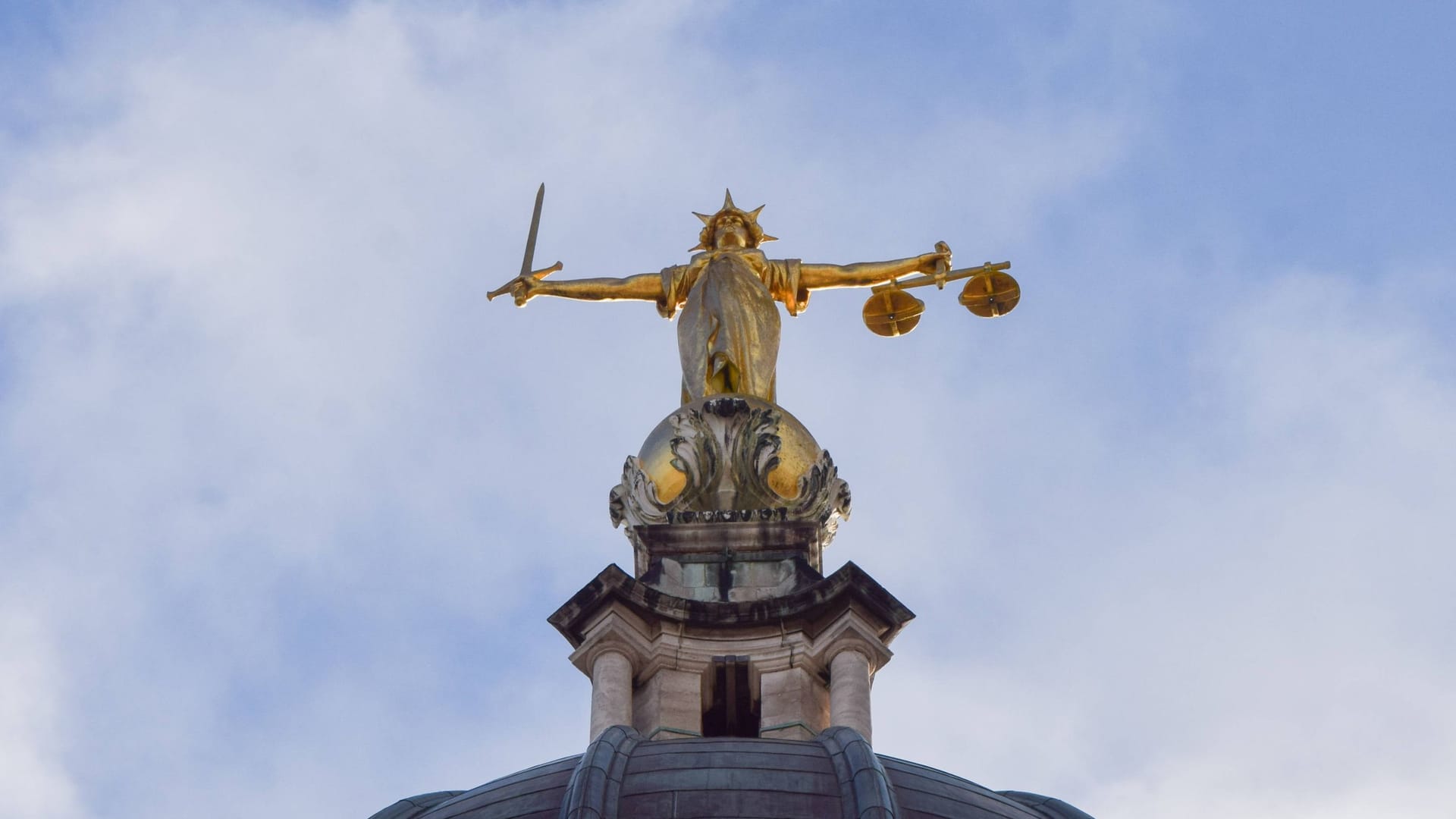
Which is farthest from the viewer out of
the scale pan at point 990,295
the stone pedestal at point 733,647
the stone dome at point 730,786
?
the scale pan at point 990,295

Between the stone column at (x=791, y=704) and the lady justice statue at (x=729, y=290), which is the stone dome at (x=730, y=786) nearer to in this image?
the stone column at (x=791, y=704)

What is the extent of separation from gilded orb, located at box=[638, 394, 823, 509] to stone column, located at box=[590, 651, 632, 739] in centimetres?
325

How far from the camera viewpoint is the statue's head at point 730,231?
49.6m

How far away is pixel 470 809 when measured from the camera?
38531 mm

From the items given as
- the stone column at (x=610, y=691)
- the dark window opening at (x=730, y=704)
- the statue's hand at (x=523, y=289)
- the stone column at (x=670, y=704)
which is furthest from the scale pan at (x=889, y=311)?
the stone column at (x=610, y=691)

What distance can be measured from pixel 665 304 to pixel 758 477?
4364 millimetres

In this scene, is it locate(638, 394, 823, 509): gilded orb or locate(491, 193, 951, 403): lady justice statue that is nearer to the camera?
locate(638, 394, 823, 509): gilded orb

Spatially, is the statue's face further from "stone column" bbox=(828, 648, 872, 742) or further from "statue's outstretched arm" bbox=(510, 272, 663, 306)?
"stone column" bbox=(828, 648, 872, 742)

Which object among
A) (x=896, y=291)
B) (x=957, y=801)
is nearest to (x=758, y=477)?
(x=896, y=291)

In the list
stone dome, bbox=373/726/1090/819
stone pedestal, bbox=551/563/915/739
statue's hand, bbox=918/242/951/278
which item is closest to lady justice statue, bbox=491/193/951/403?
statue's hand, bbox=918/242/951/278

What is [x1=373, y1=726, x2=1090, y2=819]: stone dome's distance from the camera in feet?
120

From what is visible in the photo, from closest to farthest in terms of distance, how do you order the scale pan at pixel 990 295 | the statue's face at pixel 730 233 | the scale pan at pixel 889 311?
the scale pan at pixel 990 295 → the scale pan at pixel 889 311 → the statue's face at pixel 730 233

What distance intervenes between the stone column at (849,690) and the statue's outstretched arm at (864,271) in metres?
7.08

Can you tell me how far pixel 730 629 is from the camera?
43500 millimetres
